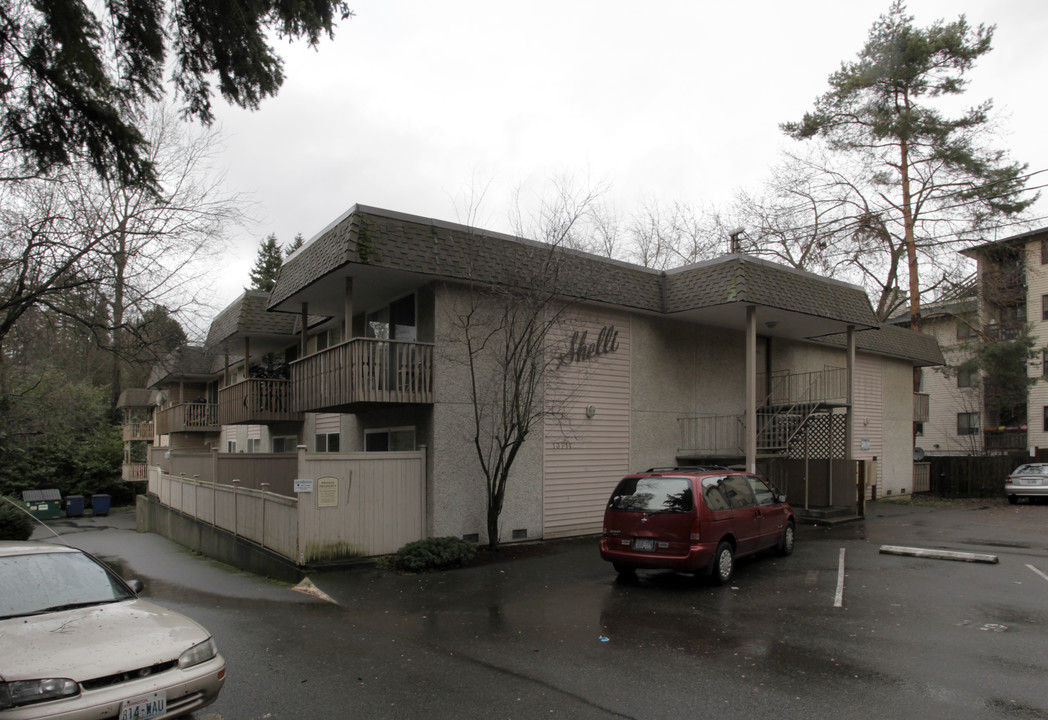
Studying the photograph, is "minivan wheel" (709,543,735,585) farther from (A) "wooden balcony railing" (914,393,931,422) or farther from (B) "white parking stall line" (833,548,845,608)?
(A) "wooden balcony railing" (914,393,931,422)

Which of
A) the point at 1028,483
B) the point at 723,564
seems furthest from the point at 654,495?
the point at 1028,483

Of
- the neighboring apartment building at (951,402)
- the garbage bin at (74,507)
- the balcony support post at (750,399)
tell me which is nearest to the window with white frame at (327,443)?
the balcony support post at (750,399)

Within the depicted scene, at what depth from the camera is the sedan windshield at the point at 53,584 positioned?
→ 16.7ft

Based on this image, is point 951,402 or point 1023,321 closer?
point 1023,321

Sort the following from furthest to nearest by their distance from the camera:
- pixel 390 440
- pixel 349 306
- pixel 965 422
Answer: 1. pixel 965 422
2. pixel 390 440
3. pixel 349 306

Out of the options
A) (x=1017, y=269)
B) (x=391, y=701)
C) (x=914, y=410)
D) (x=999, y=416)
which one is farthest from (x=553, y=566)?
(x=999, y=416)

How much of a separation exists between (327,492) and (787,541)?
25.8ft

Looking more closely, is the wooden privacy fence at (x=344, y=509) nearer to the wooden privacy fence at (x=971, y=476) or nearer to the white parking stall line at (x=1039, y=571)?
the white parking stall line at (x=1039, y=571)

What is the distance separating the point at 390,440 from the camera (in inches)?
553

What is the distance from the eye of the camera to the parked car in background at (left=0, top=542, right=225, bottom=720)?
404 centimetres

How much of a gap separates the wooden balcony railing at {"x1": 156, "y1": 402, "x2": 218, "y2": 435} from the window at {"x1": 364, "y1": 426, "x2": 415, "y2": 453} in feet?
44.3

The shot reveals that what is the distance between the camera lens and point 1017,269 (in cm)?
3281

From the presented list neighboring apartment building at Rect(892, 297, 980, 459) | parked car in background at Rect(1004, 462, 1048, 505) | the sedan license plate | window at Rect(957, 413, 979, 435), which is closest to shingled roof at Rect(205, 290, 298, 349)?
the sedan license plate

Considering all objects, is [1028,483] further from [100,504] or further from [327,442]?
[100,504]
